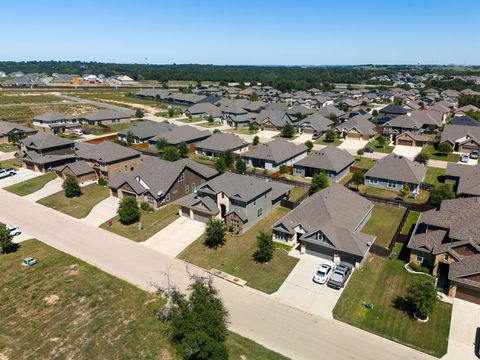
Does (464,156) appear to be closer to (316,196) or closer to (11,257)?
(316,196)

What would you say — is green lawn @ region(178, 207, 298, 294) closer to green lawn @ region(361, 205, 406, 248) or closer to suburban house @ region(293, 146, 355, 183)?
green lawn @ region(361, 205, 406, 248)

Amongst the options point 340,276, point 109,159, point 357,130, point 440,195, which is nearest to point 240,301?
point 340,276

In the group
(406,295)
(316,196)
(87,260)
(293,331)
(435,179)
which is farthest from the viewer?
(435,179)

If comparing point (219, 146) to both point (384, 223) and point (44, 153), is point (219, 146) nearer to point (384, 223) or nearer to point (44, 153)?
point (44, 153)

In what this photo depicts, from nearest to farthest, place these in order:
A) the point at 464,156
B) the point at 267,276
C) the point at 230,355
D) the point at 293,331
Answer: the point at 230,355 → the point at 293,331 → the point at 267,276 → the point at 464,156

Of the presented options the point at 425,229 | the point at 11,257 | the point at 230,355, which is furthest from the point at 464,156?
the point at 11,257

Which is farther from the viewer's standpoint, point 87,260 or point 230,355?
point 87,260
